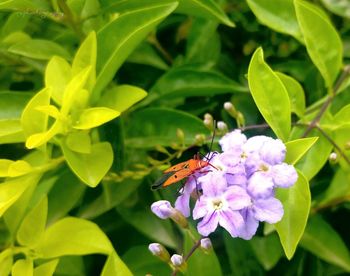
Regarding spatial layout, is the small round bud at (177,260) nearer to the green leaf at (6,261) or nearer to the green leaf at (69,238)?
the green leaf at (69,238)

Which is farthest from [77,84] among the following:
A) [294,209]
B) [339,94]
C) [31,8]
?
[339,94]

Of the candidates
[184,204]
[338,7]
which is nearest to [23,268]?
[184,204]

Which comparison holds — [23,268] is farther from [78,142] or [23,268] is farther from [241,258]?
[241,258]

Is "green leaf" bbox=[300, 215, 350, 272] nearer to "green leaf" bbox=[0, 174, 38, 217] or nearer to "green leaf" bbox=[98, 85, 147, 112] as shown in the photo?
"green leaf" bbox=[98, 85, 147, 112]

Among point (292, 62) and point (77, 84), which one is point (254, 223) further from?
point (292, 62)

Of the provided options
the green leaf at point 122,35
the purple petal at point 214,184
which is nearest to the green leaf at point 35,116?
the green leaf at point 122,35

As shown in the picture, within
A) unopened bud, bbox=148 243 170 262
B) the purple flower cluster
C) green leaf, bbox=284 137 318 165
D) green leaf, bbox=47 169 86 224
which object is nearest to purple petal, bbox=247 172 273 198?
the purple flower cluster

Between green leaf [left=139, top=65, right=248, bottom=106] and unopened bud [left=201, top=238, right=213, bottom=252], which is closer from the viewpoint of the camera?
unopened bud [left=201, top=238, right=213, bottom=252]
